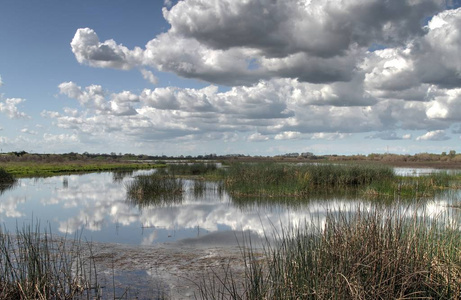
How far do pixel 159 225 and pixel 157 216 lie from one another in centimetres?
175

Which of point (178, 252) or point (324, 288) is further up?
point (324, 288)

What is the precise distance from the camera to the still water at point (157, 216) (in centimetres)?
1177

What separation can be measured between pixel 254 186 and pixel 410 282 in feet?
55.6

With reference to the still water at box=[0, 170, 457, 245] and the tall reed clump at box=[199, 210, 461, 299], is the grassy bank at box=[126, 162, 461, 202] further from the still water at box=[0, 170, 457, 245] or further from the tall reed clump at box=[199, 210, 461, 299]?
the tall reed clump at box=[199, 210, 461, 299]

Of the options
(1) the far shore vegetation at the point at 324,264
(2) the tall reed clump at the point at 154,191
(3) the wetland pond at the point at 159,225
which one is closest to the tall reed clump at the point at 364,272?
(1) the far shore vegetation at the point at 324,264

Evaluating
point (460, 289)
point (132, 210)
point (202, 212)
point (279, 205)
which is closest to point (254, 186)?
point (279, 205)

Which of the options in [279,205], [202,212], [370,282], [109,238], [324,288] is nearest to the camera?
[324,288]

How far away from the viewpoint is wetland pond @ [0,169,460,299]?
24.4 feet

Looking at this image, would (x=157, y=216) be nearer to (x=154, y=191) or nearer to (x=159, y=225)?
(x=159, y=225)

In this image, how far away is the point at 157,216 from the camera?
15141 mm

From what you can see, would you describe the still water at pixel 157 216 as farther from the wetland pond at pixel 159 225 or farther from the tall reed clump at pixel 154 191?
the tall reed clump at pixel 154 191

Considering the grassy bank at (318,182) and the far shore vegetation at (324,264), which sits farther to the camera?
the grassy bank at (318,182)

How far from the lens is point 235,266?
8125 mm

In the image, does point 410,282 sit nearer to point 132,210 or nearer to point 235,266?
point 235,266
